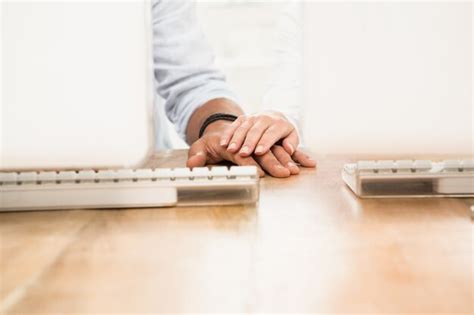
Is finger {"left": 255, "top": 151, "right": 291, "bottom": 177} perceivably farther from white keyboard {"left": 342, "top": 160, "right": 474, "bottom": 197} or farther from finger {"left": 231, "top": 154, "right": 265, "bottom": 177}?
white keyboard {"left": 342, "top": 160, "right": 474, "bottom": 197}

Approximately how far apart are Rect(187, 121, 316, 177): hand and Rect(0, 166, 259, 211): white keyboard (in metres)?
0.24

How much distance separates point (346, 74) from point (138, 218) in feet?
0.84

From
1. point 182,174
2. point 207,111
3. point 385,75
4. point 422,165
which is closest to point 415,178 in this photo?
point 422,165

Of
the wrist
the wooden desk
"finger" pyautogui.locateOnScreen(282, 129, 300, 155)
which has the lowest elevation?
the wooden desk

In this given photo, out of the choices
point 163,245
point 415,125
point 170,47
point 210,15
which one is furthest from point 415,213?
point 210,15

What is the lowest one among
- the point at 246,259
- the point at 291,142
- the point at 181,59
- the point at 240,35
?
the point at 246,259

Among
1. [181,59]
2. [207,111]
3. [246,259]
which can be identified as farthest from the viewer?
[181,59]

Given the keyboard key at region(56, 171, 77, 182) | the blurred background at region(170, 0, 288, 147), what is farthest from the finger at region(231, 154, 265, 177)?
the blurred background at region(170, 0, 288, 147)

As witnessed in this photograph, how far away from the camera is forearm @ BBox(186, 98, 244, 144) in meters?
1.31

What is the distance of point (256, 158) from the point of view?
892mm

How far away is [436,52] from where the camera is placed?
516mm

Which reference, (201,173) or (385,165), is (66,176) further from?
(385,165)

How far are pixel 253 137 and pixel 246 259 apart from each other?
1.68 ft

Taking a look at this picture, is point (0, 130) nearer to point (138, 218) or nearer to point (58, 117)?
point (58, 117)
